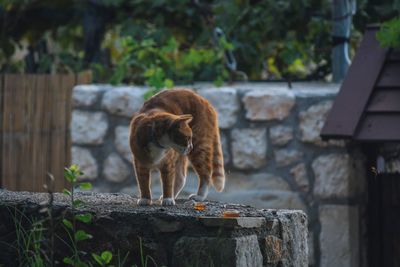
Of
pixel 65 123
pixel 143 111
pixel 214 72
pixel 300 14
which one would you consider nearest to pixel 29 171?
pixel 65 123

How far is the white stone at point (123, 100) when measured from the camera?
732cm

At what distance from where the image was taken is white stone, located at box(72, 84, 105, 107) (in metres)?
7.50

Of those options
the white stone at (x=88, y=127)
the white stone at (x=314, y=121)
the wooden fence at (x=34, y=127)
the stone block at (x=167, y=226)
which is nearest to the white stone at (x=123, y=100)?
the white stone at (x=88, y=127)

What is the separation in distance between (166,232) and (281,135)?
284 centimetres

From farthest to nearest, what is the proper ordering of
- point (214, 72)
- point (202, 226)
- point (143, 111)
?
point (214, 72), point (143, 111), point (202, 226)

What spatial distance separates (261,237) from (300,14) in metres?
4.11

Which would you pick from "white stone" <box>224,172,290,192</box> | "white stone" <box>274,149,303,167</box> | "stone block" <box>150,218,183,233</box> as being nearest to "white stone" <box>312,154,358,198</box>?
"white stone" <box>274,149,303,167</box>

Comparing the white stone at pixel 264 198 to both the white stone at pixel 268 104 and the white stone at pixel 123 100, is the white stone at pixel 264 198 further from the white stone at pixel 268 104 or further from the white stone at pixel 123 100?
the white stone at pixel 123 100

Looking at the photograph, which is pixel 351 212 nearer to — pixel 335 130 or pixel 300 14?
pixel 335 130

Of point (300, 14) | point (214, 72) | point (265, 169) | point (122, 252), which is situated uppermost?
point (300, 14)

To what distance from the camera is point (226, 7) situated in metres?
8.16

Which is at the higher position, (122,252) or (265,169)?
(265,169)

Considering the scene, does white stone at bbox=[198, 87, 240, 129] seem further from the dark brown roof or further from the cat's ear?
the cat's ear

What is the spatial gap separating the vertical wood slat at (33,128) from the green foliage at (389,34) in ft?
9.03
